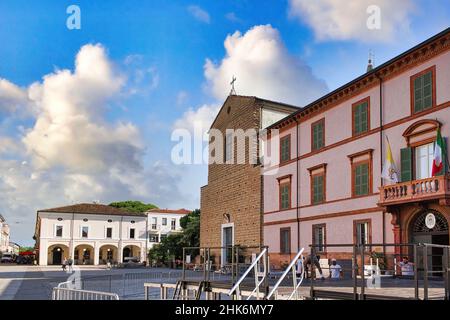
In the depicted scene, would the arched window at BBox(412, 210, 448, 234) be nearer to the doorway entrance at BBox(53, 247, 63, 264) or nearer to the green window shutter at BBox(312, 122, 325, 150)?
the green window shutter at BBox(312, 122, 325, 150)

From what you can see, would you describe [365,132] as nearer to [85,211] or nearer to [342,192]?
[342,192]

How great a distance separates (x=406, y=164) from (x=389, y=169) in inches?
35.3

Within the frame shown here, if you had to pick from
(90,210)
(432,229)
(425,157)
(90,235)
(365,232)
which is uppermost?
(425,157)

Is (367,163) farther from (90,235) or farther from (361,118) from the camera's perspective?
(90,235)

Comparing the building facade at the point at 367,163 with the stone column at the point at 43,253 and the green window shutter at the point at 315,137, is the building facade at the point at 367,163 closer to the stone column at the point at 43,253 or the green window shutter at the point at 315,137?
the green window shutter at the point at 315,137

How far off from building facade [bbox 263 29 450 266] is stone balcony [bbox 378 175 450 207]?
0.13 ft

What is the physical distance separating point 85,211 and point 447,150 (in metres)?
62.4

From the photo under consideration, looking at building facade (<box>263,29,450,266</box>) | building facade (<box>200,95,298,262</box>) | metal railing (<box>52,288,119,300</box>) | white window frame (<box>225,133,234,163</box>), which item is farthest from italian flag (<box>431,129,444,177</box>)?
white window frame (<box>225,133,234,163</box>)

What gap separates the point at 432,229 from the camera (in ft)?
71.1

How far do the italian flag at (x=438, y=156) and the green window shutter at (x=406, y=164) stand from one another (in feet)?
5.48

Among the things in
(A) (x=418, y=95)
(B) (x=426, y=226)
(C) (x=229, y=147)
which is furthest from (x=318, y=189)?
(C) (x=229, y=147)

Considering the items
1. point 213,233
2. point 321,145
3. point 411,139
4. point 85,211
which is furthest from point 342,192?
point 85,211
